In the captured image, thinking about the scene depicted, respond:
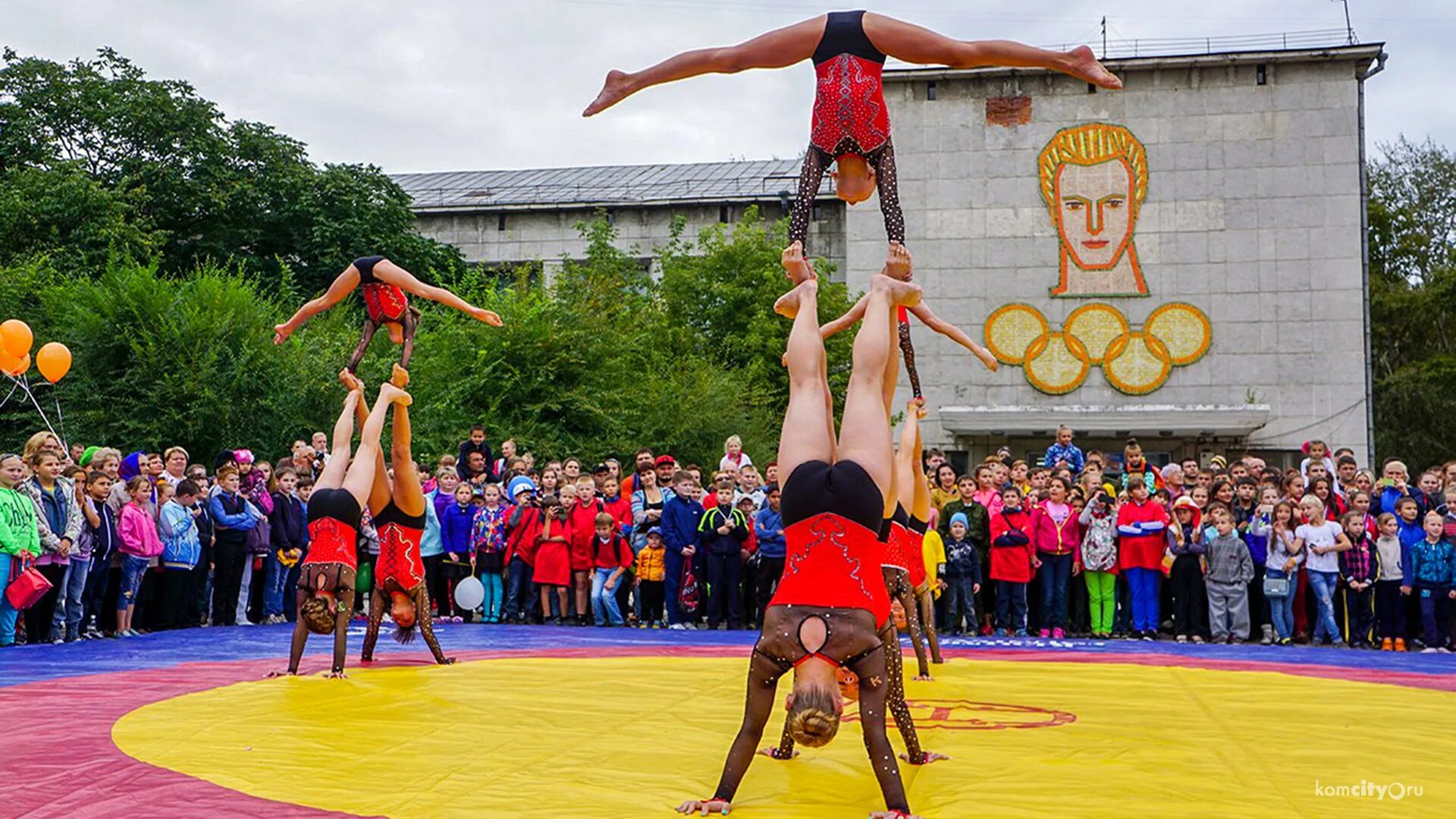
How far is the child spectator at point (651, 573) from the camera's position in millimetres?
14797

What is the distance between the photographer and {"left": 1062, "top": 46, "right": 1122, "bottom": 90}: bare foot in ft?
20.3

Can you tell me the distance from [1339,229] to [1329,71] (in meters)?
3.97

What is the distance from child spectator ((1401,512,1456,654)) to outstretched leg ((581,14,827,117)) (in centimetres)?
959

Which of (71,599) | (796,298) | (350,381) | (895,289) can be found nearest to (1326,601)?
(895,289)

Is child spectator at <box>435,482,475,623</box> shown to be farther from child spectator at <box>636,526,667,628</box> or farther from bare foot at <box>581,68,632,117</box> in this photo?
bare foot at <box>581,68,632,117</box>

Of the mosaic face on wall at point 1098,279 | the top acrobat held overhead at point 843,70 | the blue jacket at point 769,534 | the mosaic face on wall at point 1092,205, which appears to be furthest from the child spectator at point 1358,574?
the mosaic face on wall at point 1092,205

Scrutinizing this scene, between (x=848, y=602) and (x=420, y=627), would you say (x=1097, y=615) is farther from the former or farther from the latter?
(x=848, y=602)

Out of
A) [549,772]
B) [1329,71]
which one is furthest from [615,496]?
[1329,71]

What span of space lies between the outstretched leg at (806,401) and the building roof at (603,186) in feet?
105

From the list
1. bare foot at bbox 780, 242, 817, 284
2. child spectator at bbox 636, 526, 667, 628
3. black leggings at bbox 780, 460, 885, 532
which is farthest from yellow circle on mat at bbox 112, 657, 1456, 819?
child spectator at bbox 636, 526, 667, 628

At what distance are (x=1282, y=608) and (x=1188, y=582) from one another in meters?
0.99

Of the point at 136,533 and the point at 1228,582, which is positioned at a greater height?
the point at 136,533

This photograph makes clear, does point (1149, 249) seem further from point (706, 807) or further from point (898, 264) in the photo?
point (706, 807)

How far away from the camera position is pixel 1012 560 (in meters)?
14.0
